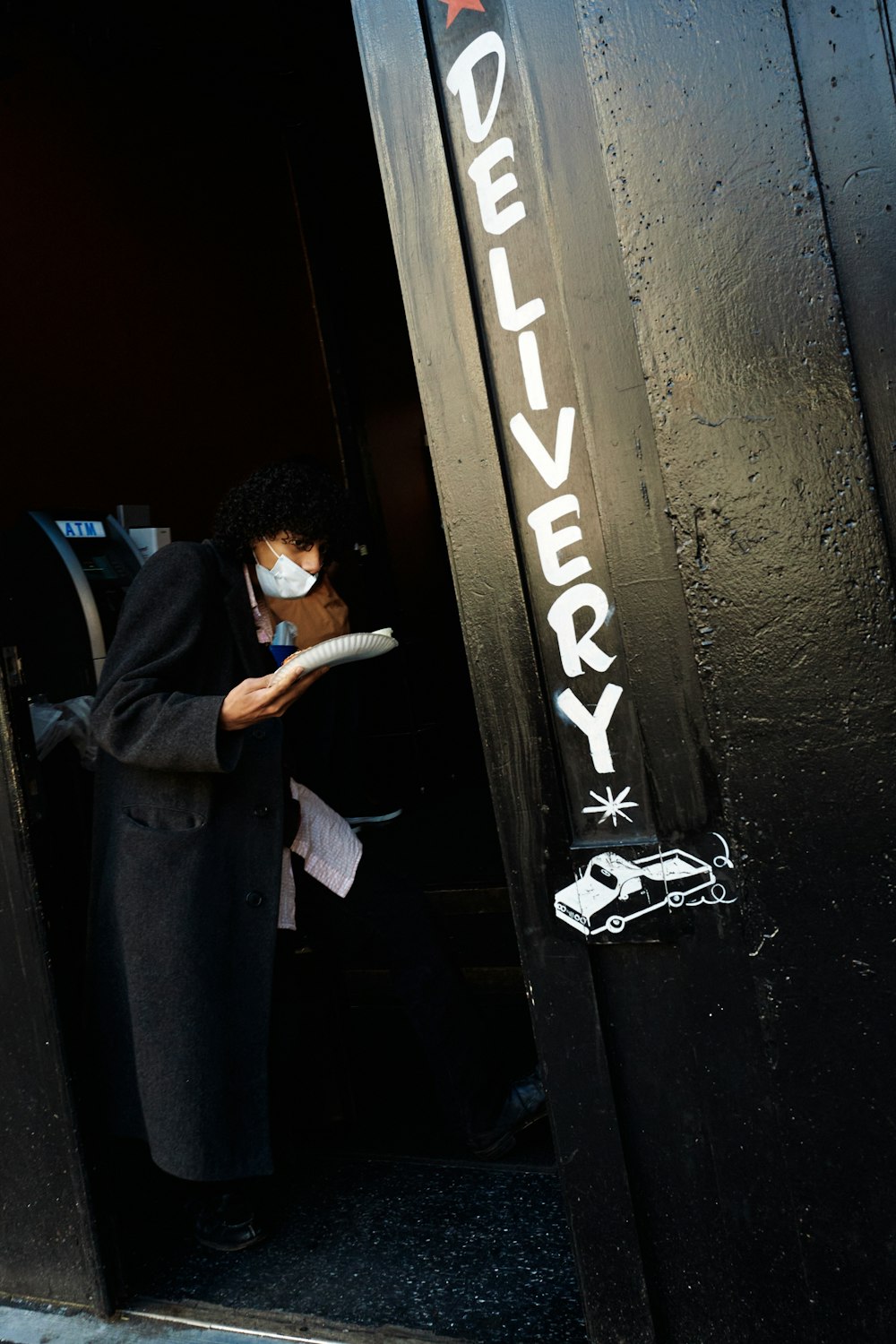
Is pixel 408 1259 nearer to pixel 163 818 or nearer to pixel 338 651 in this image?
pixel 163 818

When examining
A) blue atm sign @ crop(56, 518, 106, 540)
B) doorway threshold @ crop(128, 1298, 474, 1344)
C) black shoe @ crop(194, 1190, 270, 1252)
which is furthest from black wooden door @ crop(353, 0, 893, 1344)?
blue atm sign @ crop(56, 518, 106, 540)

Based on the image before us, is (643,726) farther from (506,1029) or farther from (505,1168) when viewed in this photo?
(506,1029)

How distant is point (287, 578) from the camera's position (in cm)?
228

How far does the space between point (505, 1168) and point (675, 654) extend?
1.47 metres

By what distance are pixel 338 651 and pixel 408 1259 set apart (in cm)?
120

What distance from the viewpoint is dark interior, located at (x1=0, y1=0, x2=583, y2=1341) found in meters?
2.16

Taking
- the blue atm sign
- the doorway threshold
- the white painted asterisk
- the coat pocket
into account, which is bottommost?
the doorway threshold

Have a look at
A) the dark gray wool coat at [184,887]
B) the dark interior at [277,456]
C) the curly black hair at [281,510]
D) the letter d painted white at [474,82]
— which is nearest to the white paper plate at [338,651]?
the dark gray wool coat at [184,887]

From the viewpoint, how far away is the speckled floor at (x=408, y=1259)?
1.89 metres

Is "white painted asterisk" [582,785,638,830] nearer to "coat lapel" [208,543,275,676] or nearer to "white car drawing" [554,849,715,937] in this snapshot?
"white car drawing" [554,849,715,937]

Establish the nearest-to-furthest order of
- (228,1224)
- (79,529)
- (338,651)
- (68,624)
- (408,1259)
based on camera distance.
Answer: (338,651) → (408,1259) → (228,1224) → (68,624) → (79,529)

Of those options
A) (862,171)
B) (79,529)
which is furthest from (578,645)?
(79,529)

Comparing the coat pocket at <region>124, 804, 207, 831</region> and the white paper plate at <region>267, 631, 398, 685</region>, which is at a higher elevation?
the white paper plate at <region>267, 631, 398, 685</region>

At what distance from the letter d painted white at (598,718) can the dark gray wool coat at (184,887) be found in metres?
0.77
